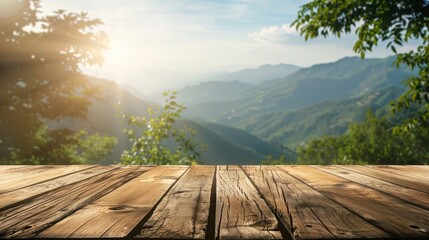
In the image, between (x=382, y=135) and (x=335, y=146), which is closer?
(x=335, y=146)

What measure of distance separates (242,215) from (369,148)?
156 feet

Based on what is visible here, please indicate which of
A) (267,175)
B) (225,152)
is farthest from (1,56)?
(225,152)

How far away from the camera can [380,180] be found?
2400mm

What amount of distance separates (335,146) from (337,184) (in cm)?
5177

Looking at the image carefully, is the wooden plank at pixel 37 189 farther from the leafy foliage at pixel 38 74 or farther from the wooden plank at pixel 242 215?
the leafy foliage at pixel 38 74

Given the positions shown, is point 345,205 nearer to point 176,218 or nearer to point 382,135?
point 176,218

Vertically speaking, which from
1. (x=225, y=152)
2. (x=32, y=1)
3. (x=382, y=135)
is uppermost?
(x=32, y=1)

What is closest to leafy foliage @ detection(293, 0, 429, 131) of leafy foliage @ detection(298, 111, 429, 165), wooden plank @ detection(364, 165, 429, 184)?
wooden plank @ detection(364, 165, 429, 184)

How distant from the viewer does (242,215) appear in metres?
1.40

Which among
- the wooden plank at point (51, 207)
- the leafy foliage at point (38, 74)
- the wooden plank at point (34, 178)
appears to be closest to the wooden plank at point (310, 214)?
the wooden plank at point (51, 207)

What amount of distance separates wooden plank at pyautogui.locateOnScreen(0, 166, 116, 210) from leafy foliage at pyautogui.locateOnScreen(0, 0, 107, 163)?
15.2 m

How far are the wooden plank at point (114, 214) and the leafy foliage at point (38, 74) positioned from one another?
16.0 meters

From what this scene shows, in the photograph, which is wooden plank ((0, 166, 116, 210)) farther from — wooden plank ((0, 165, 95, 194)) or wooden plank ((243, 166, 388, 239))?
wooden plank ((243, 166, 388, 239))

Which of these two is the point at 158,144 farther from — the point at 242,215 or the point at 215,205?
the point at 242,215
